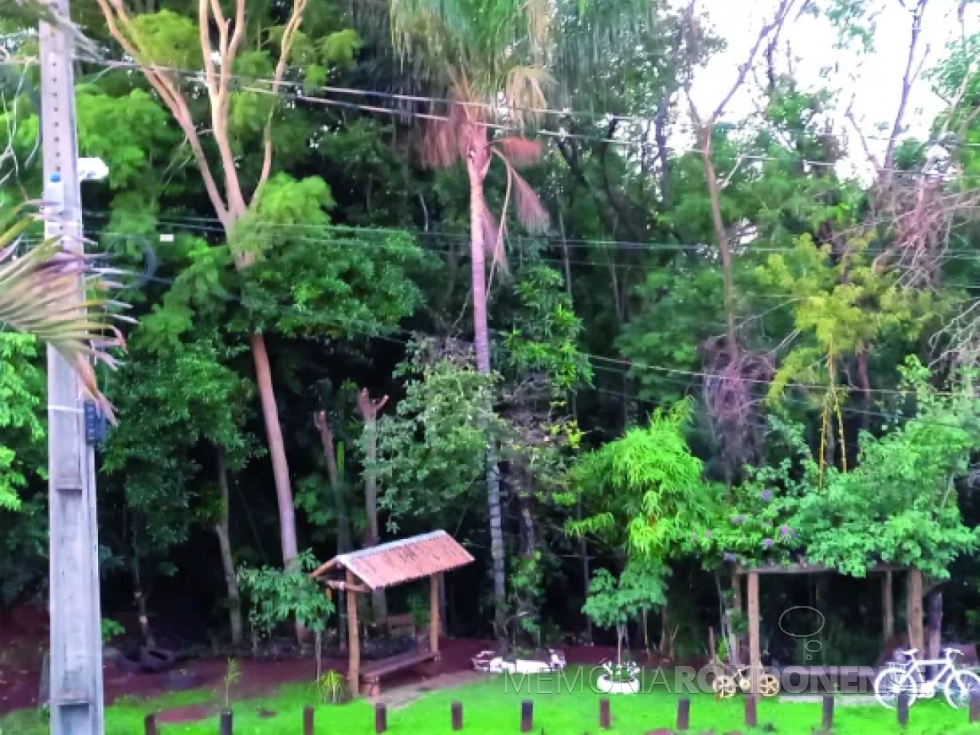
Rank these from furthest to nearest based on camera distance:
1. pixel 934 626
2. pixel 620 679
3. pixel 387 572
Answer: pixel 934 626 → pixel 620 679 → pixel 387 572

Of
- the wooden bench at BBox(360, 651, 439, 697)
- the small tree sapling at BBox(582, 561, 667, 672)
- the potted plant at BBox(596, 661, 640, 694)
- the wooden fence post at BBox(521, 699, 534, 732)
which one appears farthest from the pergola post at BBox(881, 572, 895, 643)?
the wooden bench at BBox(360, 651, 439, 697)

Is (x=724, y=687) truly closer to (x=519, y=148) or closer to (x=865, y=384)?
(x=865, y=384)

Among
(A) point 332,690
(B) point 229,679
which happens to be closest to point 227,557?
(B) point 229,679

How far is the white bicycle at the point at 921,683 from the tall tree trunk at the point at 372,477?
6.55 m

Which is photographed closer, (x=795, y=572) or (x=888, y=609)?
(x=795, y=572)

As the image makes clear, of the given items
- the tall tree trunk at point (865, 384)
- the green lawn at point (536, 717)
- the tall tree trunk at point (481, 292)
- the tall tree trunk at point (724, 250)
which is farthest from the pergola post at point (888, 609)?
the tall tree trunk at point (481, 292)

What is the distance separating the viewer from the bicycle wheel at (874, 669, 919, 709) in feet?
35.7

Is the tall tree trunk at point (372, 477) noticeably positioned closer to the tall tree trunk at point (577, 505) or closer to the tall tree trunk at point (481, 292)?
the tall tree trunk at point (481, 292)

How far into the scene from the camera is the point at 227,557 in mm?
14742

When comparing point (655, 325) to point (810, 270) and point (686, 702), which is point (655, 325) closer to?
point (810, 270)

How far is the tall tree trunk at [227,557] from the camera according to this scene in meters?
14.4

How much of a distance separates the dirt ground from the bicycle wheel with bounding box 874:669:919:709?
12.8 feet

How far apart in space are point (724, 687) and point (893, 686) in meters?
1.85

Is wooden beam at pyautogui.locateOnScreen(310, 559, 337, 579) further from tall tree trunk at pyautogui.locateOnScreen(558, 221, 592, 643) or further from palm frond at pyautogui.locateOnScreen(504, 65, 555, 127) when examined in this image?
palm frond at pyautogui.locateOnScreen(504, 65, 555, 127)
